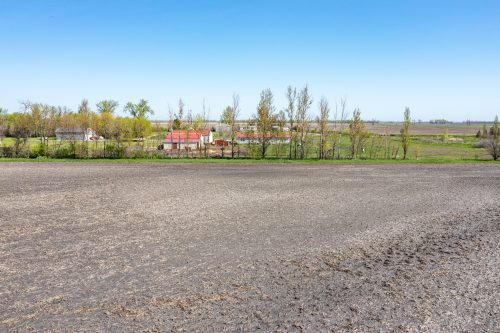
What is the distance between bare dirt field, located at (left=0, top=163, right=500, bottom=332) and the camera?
603cm

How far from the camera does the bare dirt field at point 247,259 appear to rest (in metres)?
6.03

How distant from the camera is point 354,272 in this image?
793 cm

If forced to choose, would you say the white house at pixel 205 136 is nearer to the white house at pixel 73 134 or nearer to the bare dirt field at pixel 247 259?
the white house at pixel 73 134

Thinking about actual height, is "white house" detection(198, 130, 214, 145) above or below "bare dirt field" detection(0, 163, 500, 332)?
above

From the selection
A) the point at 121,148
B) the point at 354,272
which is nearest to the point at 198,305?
the point at 354,272

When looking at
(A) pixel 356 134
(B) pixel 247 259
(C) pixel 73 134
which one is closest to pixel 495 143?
(A) pixel 356 134

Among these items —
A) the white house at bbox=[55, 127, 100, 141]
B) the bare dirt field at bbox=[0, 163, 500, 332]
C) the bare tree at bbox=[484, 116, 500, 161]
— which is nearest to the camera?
the bare dirt field at bbox=[0, 163, 500, 332]

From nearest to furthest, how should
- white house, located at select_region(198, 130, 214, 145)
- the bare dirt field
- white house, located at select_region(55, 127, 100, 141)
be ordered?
the bare dirt field → white house, located at select_region(55, 127, 100, 141) → white house, located at select_region(198, 130, 214, 145)

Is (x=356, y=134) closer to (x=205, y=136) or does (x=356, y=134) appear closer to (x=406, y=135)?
(x=406, y=135)

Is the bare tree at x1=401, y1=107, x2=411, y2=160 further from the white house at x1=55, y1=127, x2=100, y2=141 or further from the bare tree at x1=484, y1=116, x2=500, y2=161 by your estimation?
the white house at x1=55, y1=127, x2=100, y2=141

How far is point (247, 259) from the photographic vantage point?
8.57 m

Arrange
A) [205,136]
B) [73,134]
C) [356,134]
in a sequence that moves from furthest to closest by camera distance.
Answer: [205,136] < [73,134] < [356,134]

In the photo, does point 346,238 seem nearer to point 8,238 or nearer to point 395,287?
point 395,287

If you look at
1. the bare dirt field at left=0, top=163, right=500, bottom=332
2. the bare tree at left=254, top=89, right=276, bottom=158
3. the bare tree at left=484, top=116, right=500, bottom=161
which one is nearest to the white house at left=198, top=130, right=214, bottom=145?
the bare tree at left=254, top=89, right=276, bottom=158
